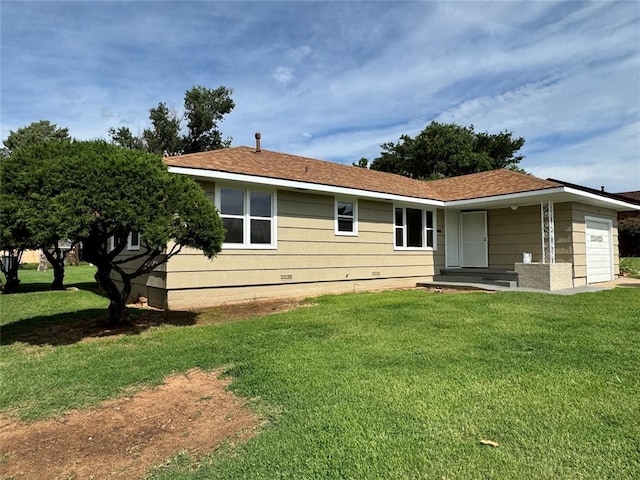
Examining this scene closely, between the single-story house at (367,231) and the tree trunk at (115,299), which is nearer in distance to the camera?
the tree trunk at (115,299)

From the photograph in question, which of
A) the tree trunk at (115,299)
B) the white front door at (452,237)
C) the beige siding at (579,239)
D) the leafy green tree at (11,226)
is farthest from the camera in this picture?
the white front door at (452,237)

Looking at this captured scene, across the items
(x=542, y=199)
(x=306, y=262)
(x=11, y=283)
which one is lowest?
(x=11, y=283)

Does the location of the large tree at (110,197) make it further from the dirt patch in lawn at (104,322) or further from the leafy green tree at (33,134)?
the leafy green tree at (33,134)

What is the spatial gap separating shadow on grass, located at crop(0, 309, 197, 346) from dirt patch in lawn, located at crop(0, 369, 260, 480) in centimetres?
324

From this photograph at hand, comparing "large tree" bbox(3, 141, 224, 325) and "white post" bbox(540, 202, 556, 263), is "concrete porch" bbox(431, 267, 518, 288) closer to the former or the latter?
"white post" bbox(540, 202, 556, 263)

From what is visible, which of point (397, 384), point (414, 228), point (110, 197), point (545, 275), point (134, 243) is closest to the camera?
point (397, 384)

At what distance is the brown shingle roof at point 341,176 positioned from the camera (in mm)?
9922

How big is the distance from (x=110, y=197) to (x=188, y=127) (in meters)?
34.8

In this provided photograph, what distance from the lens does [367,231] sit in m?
12.7

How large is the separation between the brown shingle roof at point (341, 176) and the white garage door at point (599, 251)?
9.89ft

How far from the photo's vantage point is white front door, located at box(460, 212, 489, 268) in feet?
47.4

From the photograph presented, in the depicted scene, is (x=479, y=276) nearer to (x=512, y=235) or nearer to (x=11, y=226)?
(x=512, y=235)

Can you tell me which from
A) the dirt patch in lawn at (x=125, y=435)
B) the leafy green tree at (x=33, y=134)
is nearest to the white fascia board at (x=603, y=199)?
the dirt patch in lawn at (x=125, y=435)

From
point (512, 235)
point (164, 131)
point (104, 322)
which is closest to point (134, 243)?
point (104, 322)
